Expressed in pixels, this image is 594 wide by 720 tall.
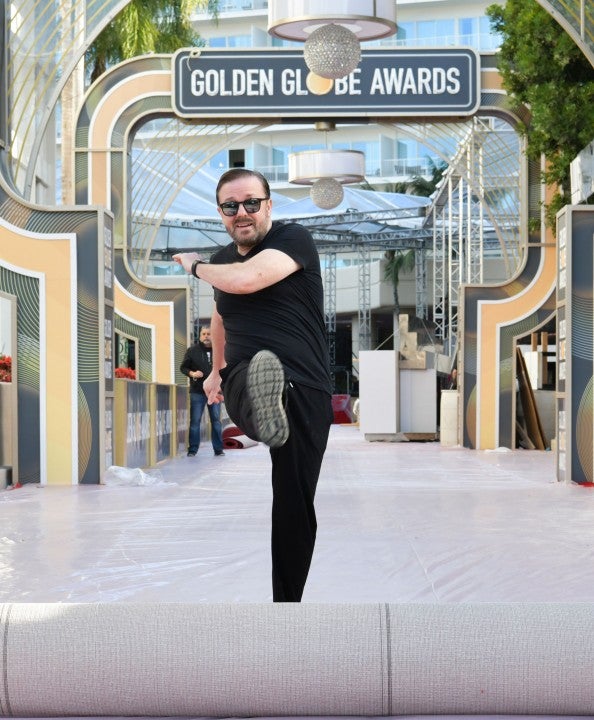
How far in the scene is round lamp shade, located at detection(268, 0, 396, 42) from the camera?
12.8m

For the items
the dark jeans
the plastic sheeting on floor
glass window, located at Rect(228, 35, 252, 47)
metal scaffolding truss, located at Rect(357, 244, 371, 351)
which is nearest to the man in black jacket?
the dark jeans

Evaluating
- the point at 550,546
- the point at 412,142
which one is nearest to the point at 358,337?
the point at 412,142

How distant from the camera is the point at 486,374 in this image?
61.5 feet

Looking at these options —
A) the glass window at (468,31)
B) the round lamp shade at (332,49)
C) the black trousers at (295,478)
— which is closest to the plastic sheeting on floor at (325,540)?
the black trousers at (295,478)

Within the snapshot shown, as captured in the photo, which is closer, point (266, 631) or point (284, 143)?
point (266, 631)

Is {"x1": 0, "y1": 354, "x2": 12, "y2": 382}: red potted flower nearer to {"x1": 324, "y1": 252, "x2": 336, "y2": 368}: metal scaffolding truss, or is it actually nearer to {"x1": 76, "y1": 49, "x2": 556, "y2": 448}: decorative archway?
{"x1": 76, "y1": 49, "x2": 556, "y2": 448}: decorative archway

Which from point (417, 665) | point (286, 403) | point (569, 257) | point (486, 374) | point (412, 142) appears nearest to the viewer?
point (417, 665)

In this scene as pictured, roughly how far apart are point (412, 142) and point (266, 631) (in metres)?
52.6

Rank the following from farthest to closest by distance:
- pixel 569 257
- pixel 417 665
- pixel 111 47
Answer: pixel 111 47, pixel 569 257, pixel 417 665

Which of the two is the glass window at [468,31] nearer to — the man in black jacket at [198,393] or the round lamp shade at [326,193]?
the round lamp shade at [326,193]

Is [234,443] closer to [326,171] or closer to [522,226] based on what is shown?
[326,171]

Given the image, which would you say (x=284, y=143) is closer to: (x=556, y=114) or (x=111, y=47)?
(x=111, y=47)

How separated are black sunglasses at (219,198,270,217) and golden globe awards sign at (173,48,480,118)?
14.4 metres

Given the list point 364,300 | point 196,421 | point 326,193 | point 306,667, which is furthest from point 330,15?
point 364,300
